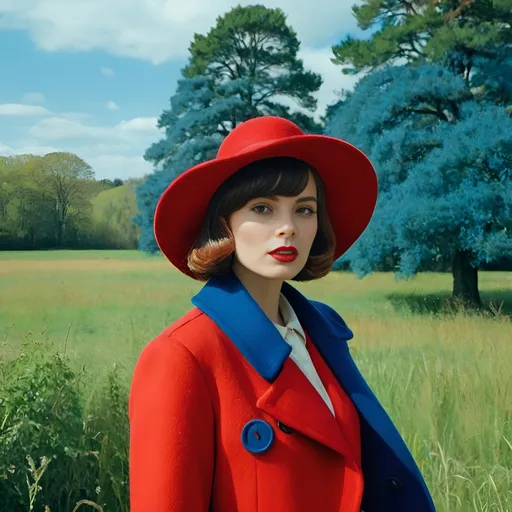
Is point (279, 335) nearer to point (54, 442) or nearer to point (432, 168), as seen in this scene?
point (54, 442)

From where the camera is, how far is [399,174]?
376 inches

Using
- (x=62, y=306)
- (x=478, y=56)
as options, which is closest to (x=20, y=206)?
(x=62, y=306)

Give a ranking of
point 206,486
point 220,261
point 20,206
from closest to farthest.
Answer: point 206,486 → point 220,261 → point 20,206

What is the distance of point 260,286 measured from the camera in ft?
4.45

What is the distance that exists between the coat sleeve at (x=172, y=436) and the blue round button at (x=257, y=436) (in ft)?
Result: 0.19

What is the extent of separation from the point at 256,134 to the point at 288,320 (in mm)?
399

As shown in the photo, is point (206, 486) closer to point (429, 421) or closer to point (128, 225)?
point (429, 421)

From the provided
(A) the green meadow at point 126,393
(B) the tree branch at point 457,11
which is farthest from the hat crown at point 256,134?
(B) the tree branch at point 457,11

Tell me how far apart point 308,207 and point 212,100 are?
1255 centimetres

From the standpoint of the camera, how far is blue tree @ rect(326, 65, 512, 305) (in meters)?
8.30

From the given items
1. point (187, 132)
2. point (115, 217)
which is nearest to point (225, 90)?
point (187, 132)

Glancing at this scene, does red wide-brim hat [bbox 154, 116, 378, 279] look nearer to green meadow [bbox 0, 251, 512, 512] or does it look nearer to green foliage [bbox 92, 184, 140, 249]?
green meadow [bbox 0, 251, 512, 512]

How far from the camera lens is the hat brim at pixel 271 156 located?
124 centimetres

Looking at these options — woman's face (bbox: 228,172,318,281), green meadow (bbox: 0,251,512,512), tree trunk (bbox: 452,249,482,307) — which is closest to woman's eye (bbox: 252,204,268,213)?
woman's face (bbox: 228,172,318,281)
